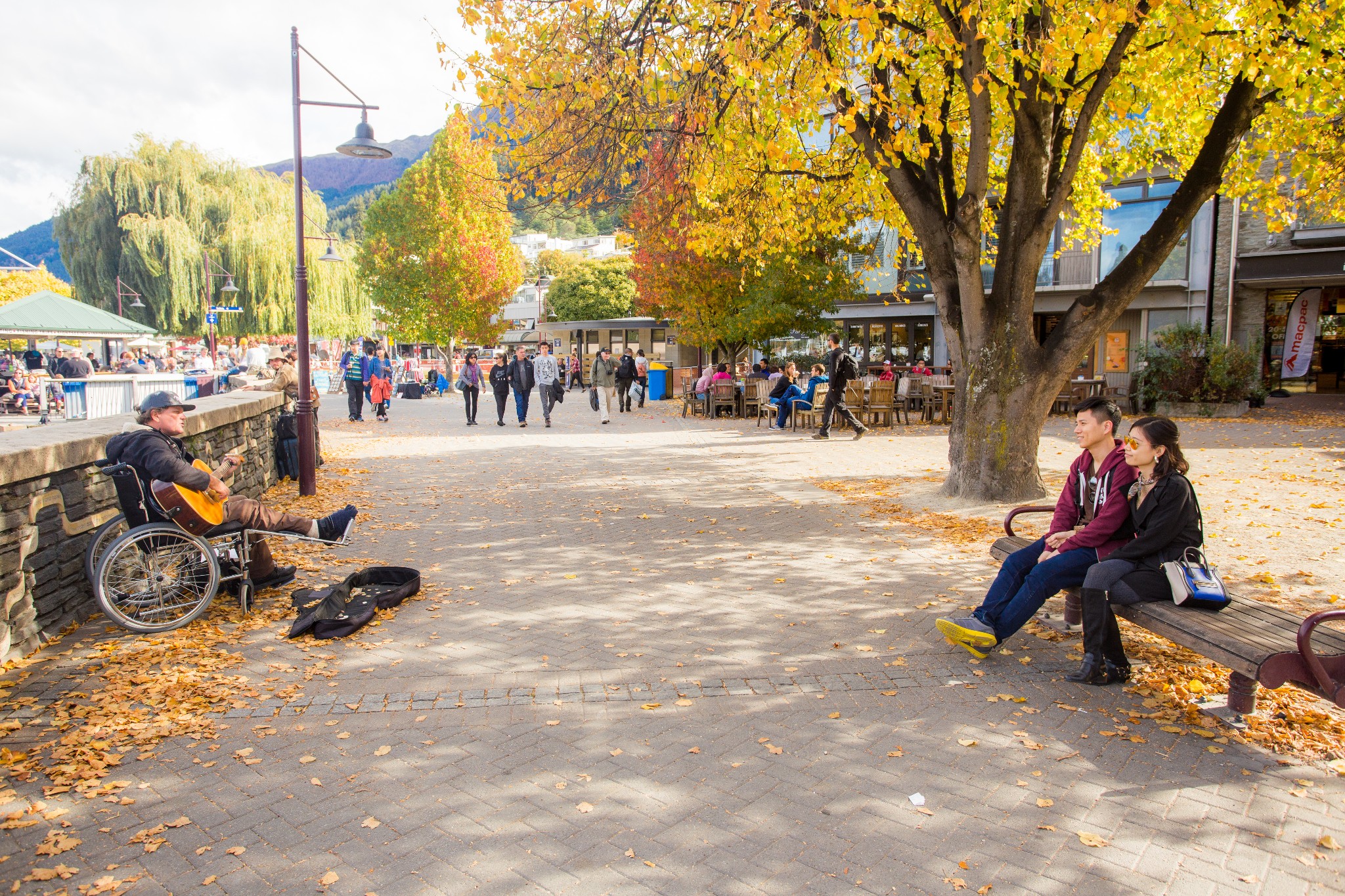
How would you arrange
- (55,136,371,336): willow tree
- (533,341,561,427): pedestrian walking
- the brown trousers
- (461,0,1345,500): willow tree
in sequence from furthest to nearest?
(55,136,371,336): willow tree → (533,341,561,427): pedestrian walking → (461,0,1345,500): willow tree → the brown trousers

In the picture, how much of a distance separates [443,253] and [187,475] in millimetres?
30195

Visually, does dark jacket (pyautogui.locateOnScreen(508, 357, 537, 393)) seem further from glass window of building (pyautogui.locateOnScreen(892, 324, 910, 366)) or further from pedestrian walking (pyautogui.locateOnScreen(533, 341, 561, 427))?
glass window of building (pyautogui.locateOnScreen(892, 324, 910, 366))

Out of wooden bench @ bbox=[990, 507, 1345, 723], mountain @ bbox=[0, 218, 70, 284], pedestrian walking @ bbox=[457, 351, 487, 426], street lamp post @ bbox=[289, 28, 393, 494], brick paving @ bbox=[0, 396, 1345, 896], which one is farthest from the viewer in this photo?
mountain @ bbox=[0, 218, 70, 284]

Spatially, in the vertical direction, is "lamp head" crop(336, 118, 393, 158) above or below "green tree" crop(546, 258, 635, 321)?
below

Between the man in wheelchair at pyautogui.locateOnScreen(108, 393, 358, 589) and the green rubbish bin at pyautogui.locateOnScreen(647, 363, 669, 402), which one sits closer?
the man in wheelchair at pyautogui.locateOnScreen(108, 393, 358, 589)

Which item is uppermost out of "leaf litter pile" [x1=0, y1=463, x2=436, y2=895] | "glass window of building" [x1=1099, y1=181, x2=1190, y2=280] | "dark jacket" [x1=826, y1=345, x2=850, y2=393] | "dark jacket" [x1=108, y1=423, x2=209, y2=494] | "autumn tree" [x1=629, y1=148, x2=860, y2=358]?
"glass window of building" [x1=1099, y1=181, x2=1190, y2=280]

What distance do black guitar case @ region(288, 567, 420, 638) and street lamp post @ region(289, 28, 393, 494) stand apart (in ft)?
14.1

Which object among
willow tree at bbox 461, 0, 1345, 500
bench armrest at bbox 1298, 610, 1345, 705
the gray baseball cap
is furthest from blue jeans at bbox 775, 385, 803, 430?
bench armrest at bbox 1298, 610, 1345, 705

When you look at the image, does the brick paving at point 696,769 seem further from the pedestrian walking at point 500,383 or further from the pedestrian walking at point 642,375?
the pedestrian walking at point 642,375

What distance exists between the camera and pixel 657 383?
1134 inches

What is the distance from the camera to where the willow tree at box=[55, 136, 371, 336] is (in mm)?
30766

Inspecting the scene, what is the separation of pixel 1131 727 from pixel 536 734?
273 centimetres

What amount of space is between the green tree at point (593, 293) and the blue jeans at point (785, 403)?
1743 inches

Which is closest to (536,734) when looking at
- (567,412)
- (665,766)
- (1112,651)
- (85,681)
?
(665,766)
